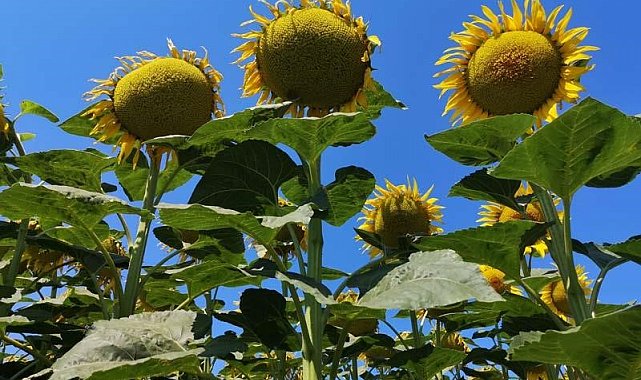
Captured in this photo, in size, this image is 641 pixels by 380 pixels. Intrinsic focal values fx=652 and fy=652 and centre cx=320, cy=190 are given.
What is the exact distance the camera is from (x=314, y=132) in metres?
2.52

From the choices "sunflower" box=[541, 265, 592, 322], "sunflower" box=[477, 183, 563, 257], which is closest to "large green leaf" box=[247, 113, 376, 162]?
"sunflower" box=[477, 183, 563, 257]

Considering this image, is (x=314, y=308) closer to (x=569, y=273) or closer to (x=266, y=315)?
(x=266, y=315)

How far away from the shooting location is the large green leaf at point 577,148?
2234 mm

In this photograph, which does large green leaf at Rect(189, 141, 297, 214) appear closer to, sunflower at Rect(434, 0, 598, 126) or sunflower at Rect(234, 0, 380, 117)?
sunflower at Rect(234, 0, 380, 117)

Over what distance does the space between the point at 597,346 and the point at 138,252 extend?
6.35 feet

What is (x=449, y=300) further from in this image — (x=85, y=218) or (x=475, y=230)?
(x=85, y=218)

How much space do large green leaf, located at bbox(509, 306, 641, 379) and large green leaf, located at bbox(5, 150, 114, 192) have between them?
204 centimetres

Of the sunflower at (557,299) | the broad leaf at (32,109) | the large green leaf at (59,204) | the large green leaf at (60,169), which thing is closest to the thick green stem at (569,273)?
the large green leaf at (59,204)

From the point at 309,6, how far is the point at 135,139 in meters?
1.05

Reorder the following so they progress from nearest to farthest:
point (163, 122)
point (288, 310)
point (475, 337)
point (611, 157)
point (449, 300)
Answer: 1. point (449, 300)
2. point (611, 157)
3. point (163, 122)
4. point (288, 310)
5. point (475, 337)

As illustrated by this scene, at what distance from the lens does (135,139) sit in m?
3.13

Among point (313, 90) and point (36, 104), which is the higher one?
point (36, 104)

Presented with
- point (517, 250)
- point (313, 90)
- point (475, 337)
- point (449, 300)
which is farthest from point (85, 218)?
point (475, 337)

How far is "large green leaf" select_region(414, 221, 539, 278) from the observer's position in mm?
2414
